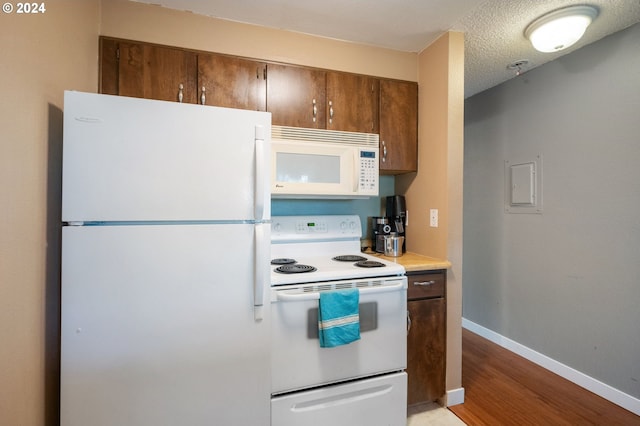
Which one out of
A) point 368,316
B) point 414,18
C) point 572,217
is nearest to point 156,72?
point 414,18

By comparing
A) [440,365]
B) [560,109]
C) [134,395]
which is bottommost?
[440,365]

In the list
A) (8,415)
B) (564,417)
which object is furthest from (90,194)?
(564,417)

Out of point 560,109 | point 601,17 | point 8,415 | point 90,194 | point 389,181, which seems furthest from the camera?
point 389,181

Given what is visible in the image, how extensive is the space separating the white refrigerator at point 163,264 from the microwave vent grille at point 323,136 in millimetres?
523

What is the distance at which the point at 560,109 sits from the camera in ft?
7.17

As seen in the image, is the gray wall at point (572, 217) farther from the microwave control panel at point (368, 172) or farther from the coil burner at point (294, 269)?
the coil burner at point (294, 269)

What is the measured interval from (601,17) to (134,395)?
3.20 meters

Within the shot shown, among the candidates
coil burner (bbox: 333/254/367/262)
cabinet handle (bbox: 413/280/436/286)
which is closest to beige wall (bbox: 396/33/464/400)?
cabinet handle (bbox: 413/280/436/286)

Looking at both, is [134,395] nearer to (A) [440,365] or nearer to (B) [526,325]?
(A) [440,365]

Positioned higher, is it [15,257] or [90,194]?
[90,194]

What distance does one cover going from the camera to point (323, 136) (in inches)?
74.9

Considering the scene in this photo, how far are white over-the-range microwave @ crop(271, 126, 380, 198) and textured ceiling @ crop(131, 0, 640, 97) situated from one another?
688 mm

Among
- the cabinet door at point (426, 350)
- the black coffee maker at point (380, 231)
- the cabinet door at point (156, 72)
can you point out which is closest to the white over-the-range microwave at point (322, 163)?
the black coffee maker at point (380, 231)

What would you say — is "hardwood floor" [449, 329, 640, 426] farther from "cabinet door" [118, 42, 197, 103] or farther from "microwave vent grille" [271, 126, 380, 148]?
"cabinet door" [118, 42, 197, 103]
